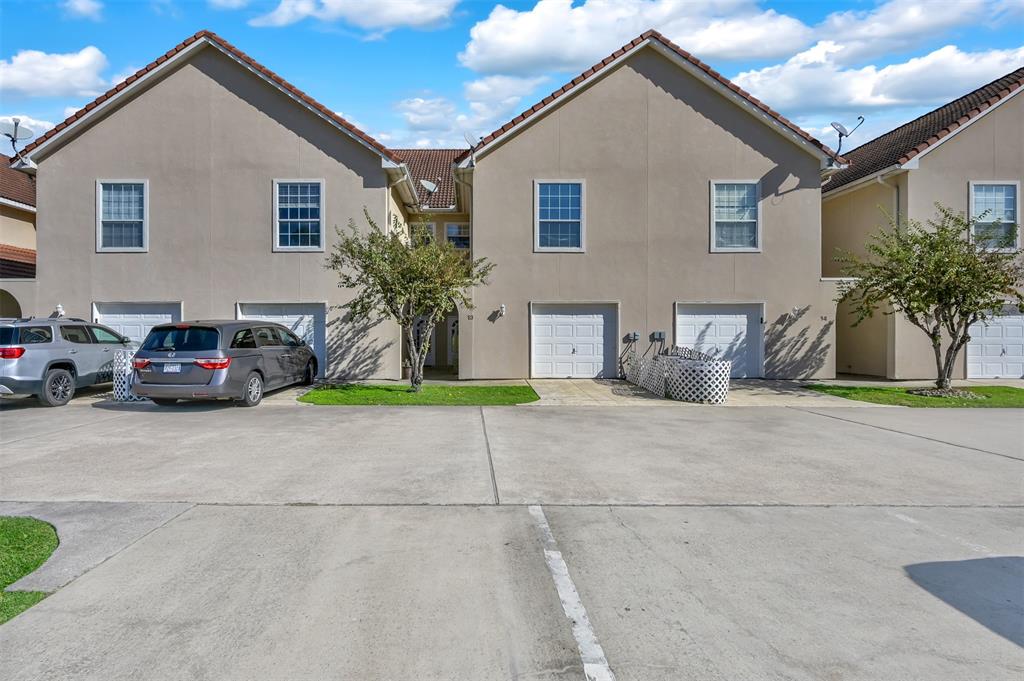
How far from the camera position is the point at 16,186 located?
2108 centimetres

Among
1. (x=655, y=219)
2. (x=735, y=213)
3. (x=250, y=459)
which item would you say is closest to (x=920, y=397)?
(x=735, y=213)

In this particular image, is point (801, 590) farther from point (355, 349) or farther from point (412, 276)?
point (355, 349)

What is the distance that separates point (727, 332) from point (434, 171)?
1392 centimetres

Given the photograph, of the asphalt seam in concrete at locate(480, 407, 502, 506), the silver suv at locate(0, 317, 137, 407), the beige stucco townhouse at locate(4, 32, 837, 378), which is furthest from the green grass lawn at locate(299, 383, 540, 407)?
the silver suv at locate(0, 317, 137, 407)

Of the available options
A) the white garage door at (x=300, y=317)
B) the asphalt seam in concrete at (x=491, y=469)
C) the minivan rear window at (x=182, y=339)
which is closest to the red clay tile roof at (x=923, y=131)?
the asphalt seam in concrete at (x=491, y=469)

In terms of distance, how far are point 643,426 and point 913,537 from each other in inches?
197

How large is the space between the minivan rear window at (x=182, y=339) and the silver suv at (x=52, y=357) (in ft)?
7.42

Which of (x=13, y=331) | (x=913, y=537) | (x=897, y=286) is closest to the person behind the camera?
(x=913, y=537)

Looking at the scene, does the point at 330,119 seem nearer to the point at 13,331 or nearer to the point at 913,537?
the point at 13,331

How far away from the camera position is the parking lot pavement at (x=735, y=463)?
5820mm

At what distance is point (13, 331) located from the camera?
10.5 m

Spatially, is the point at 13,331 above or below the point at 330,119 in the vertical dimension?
below

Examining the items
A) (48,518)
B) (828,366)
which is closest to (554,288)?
(828,366)

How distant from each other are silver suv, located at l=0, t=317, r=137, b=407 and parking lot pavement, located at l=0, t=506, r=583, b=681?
8.44 meters
